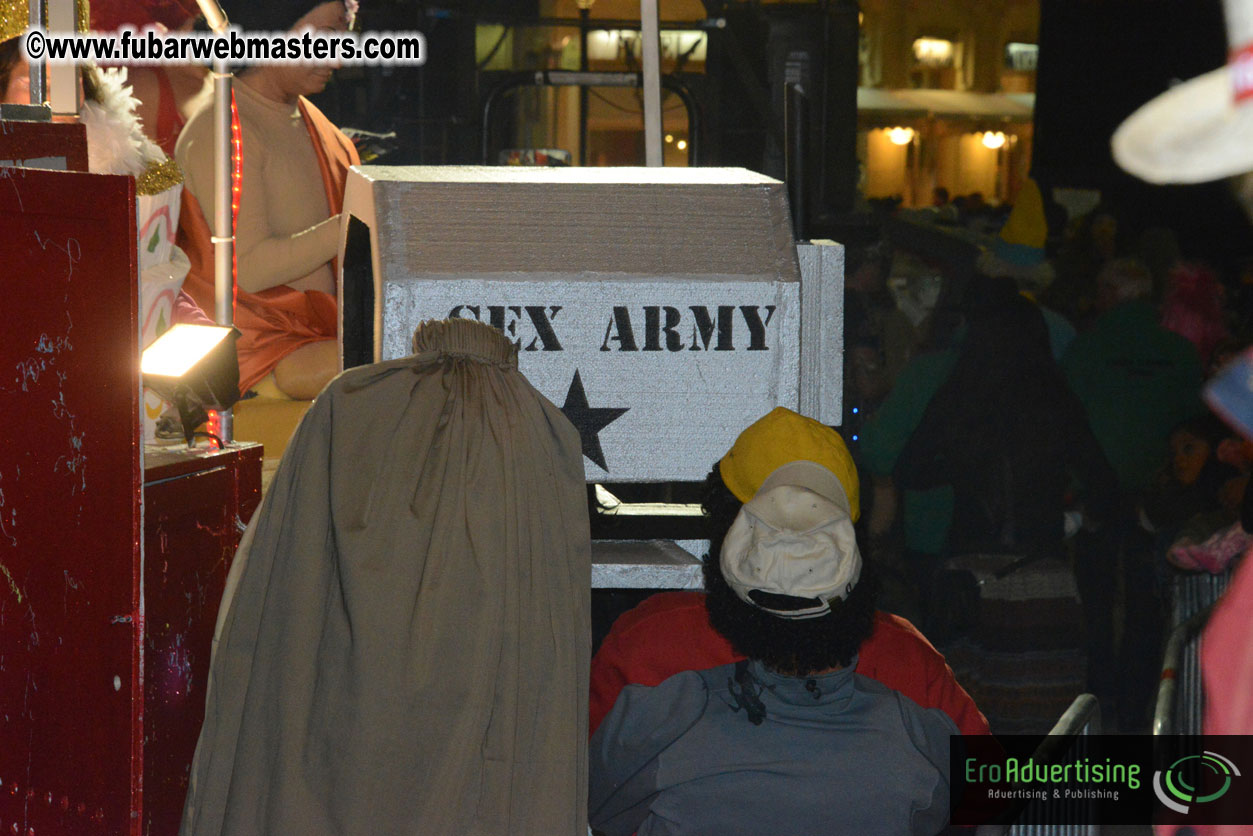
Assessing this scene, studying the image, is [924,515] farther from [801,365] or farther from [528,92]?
[528,92]

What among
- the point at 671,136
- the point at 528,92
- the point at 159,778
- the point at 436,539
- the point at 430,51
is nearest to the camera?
the point at 436,539

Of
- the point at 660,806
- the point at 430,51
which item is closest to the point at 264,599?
the point at 660,806

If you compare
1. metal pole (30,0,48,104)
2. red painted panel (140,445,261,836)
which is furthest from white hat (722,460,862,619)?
metal pole (30,0,48,104)

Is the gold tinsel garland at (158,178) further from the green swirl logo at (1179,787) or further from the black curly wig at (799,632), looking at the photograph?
the green swirl logo at (1179,787)

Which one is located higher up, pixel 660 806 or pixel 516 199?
pixel 516 199

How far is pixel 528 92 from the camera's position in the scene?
997 centimetres

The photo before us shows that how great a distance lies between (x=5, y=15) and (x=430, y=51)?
245 inches

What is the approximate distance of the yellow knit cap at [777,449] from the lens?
7.06ft

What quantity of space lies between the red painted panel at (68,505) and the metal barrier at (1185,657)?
1777mm

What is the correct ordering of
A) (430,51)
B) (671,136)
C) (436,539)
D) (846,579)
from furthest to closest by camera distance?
(671,136), (430,51), (846,579), (436,539)

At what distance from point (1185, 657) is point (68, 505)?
2.52 meters

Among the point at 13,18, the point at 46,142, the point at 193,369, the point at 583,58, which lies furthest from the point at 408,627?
the point at 583,58

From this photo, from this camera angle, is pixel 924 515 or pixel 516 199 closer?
pixel 516 199

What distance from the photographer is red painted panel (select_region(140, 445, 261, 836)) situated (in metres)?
2.19
